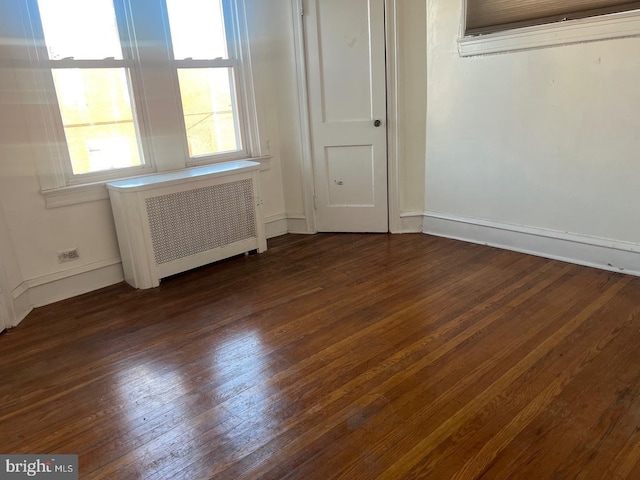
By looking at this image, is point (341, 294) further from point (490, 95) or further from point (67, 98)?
point (67, 98)

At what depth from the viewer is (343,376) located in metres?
2.19

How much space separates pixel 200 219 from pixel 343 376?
190 centimetres

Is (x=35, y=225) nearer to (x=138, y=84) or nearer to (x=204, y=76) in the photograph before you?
(x=138, y=84)

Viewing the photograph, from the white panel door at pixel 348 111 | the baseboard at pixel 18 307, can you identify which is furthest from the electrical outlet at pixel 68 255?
the white panel door at pixel 348 111

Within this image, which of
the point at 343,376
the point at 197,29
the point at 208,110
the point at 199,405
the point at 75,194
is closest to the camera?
the point at 199,405

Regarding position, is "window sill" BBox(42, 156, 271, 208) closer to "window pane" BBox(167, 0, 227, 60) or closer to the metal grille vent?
the metal grille vent

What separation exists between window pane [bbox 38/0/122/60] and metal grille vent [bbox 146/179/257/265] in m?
1.09

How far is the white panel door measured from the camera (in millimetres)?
3863

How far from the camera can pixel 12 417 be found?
2.04 metres

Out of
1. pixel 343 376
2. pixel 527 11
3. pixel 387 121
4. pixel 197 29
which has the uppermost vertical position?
pixel 197 29

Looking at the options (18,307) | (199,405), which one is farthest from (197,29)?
(199,405)

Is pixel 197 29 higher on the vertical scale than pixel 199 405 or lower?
higher

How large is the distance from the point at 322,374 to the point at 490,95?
99.2 inches

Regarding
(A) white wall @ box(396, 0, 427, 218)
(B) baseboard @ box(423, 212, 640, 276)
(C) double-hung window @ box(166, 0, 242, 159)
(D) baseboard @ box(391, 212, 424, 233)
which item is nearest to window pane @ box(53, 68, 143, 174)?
(C) double-hung window @ box(166, 0, 242, 159)
